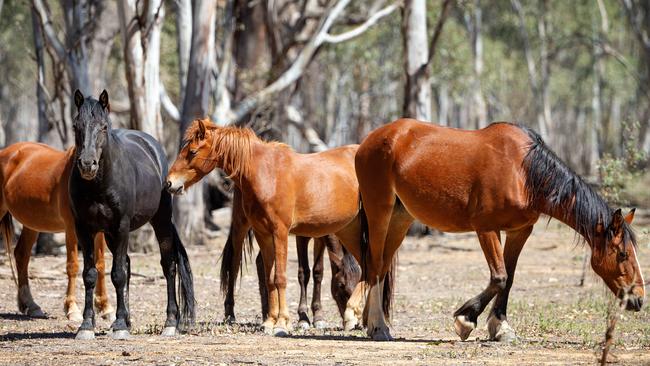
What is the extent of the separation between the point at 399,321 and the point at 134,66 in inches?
306

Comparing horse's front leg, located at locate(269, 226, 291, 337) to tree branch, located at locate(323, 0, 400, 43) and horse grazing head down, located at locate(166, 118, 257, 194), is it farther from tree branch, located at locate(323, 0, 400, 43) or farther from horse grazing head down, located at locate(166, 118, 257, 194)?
tree branch, located at locate(323, 0, 400, 43)

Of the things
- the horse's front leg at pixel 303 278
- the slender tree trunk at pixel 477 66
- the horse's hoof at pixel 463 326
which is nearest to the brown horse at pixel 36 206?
the horse's front leg at pixel 303 278

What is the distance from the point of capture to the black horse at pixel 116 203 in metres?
8.45

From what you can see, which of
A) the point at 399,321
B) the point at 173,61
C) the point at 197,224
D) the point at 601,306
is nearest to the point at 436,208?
the point at 399,321

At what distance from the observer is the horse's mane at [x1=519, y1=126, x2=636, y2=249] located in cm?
826

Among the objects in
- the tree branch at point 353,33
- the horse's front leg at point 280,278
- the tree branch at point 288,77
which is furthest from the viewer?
the tree branch at point 353,33

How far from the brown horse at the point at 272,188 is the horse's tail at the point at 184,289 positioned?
696 mm

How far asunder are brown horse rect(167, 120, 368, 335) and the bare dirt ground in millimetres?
690

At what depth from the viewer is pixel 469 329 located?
8430mm

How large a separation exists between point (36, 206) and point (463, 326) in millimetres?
4688

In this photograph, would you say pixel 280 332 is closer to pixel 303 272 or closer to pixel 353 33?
pixel 303 272

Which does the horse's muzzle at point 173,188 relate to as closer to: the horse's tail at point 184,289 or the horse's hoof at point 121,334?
the horse's tail at point 184,289

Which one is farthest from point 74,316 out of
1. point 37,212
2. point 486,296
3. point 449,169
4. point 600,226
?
point 600,226

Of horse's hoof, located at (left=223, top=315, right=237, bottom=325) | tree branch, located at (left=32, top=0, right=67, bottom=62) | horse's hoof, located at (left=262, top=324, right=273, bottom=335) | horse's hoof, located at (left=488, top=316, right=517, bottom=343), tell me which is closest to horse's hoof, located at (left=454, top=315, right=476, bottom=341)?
horse's hoof, located at (left=488, top=316, right=517, bottom=343)
